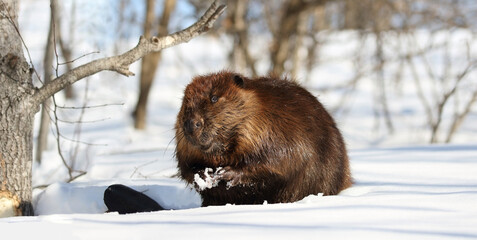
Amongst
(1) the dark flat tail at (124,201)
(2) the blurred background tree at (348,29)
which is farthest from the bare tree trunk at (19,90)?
(2) the blurred background tree at (348,29)

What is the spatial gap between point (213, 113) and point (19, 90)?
1.18 meters

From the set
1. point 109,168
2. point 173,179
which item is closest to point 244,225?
point 173,179

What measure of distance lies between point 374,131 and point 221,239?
11515 millimetres

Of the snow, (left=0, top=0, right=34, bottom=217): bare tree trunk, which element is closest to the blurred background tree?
the snow

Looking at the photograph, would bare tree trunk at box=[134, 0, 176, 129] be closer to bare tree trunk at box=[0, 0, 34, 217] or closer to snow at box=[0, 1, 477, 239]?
snow at box=[0, 1, 477, 239]

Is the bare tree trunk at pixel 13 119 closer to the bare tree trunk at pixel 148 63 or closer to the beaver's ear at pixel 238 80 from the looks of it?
the beaver's ear at pixel 238 80

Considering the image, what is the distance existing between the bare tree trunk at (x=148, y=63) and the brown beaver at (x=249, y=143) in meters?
7.35

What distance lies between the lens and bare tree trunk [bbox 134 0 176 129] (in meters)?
10.9

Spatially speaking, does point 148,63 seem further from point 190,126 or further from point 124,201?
point 190,126

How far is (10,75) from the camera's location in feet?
10.9

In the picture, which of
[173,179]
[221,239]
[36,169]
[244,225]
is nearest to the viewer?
[221,239]

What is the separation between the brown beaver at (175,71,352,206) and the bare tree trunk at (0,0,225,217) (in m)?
0.38

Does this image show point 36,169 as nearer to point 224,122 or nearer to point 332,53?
point 224,122

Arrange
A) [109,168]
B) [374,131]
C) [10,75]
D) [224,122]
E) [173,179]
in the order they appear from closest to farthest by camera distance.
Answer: [224,122]
[10,75]
[173,179]
[109,168]
[374,131]
